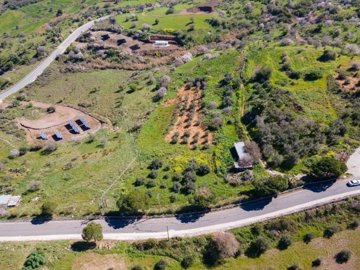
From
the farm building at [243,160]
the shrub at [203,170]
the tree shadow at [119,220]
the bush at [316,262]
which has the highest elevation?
the farm building at [243,160]

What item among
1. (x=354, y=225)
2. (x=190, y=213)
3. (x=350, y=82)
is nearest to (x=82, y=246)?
(x=190, y=213)

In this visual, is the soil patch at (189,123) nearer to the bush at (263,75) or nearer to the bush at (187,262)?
the bush at (263,75)

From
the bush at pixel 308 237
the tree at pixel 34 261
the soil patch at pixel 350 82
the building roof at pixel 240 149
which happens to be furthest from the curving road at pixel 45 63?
the bush at pixel 308 237

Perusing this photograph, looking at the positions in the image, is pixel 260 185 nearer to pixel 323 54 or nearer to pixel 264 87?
pixel 264 87

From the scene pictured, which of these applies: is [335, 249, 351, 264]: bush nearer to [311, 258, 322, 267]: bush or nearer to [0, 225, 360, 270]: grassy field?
[0, 225, 360, 270]: grassy field

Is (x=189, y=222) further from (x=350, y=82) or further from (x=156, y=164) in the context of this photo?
(x=350, y=82)

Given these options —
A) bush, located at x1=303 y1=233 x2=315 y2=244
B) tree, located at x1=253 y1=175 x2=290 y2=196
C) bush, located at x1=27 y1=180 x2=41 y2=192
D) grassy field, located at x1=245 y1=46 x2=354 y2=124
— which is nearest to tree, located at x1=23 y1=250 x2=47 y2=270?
bush, located at x1=27 y1=180 x2=41 y2=192
